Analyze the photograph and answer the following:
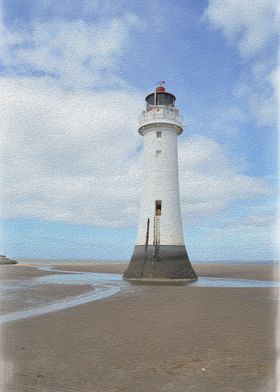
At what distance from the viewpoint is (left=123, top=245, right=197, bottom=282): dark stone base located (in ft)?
71.2

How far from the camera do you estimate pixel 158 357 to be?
7086mm

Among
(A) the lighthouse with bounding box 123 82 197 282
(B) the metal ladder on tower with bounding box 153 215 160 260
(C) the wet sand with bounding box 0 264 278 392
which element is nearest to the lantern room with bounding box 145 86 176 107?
(A) the lighthouse with bounding box 123 82 197 282

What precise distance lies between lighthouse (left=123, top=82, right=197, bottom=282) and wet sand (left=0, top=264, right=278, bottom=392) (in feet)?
28.0

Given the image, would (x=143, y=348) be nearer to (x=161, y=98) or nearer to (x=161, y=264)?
(x=161, y=264)

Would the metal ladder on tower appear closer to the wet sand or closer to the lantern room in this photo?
the lantern room

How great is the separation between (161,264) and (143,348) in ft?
46.3

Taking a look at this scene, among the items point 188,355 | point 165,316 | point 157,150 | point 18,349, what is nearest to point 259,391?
point 188,355

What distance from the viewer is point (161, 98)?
23.0 meters

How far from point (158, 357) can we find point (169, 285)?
42.6 ft

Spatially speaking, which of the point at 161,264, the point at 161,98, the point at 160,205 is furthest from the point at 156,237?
the point at 161,98

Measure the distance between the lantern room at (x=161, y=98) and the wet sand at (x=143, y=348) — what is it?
555 inches

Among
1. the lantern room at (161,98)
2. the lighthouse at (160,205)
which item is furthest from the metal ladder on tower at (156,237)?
the lantern room at (161,98)

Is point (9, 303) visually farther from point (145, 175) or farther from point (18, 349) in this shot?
point (145, 175)

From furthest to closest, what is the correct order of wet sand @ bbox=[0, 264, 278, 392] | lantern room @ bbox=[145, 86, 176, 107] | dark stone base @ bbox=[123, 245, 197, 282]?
lantern room @ bbox=[145, 86, 176, 107], dark stone base @ bbox=[123, 245, 197, 282], wet sand @ bbox=[0, 264, 278, 392]
